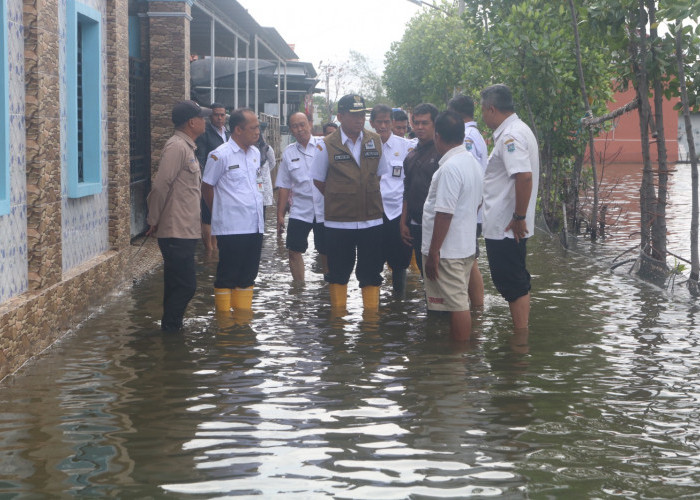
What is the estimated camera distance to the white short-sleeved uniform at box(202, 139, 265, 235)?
361 inches

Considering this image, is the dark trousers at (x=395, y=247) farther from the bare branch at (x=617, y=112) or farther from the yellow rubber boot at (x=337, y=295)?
the bare branch at (x=617, y=112)

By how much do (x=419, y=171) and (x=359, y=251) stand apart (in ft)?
2.87

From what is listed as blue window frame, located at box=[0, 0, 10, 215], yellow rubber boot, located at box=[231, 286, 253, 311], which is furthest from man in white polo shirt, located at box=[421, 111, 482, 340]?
blue window frame, located at box=[0, 0, 10, 215]

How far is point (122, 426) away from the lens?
19.2ft

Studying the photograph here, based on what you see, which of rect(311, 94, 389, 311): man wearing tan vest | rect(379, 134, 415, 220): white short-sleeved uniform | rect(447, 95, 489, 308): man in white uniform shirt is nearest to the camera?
rect(311, 94, 389, 311): man wearing tan vest

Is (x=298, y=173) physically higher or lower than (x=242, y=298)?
higher

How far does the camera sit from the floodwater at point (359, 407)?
4938mm

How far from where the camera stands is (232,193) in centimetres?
920

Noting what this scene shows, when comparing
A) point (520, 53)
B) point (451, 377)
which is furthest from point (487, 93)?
point (520, 53)

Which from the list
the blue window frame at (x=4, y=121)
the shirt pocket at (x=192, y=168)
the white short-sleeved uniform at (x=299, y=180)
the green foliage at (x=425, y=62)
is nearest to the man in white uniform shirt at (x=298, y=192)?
the white short-sleeved uniform at (x=299, y=180)

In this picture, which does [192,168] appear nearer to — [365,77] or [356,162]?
[356,162]

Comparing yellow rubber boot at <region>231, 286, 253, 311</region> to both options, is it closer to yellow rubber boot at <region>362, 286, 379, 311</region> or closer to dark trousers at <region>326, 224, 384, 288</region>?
dark trousers at <region>326, 224, 384, 288</region>

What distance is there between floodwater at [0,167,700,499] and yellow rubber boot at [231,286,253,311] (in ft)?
0.66

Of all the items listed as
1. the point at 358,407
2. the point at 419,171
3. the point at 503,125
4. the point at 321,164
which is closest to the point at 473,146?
the point at 419,171
